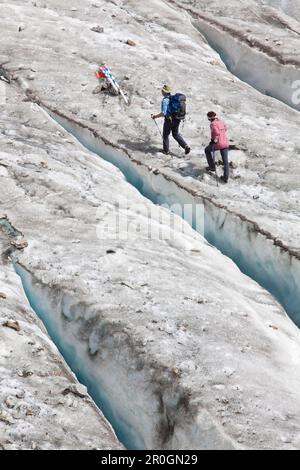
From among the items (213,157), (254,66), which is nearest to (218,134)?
(213,157)

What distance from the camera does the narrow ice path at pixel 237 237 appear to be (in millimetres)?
14992

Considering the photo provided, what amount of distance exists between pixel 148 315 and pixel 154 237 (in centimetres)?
367

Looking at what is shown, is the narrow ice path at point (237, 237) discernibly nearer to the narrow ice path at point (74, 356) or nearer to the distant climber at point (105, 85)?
the distant climber at point (105, 85)

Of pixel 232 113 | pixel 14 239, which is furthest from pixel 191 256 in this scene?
pixel 232 113

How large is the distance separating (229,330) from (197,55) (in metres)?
16.9

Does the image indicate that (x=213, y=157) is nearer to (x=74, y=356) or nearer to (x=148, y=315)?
(x=148, y=315)

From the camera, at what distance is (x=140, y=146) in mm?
19469

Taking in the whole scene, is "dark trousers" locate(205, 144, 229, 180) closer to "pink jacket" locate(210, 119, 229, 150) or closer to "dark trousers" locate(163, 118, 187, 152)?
"pink jacket" locate(210, 119, 229, 150)

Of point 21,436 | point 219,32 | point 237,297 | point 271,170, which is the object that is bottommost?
point 21,436

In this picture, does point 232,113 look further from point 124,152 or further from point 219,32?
point 219,32

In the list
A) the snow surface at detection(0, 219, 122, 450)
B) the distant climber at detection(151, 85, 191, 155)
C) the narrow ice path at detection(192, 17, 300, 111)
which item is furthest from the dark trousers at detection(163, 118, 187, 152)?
the snow surface at detection(0, 219, 122, 450)

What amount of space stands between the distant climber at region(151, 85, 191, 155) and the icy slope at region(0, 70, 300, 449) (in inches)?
91.5

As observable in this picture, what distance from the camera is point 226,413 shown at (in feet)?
32.2

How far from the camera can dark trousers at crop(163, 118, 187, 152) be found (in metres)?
18.4
